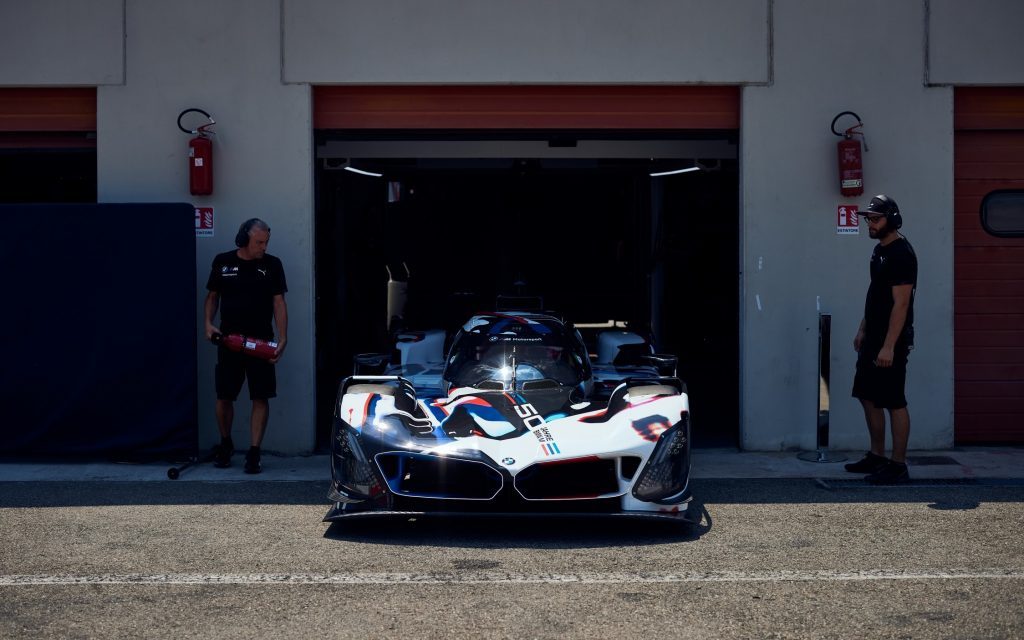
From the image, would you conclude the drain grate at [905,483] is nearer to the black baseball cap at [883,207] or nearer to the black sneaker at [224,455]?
the black baseball cap at [883,207]

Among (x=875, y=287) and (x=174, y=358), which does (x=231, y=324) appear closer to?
(x=174, y=358)

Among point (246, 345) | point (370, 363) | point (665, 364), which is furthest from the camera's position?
point (246, 345)

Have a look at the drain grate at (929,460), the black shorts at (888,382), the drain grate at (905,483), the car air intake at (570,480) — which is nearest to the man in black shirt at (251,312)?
the car air intake at (570,480)

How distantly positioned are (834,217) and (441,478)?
4507mm

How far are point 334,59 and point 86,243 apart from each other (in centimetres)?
234

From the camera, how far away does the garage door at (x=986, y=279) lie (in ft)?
30.1

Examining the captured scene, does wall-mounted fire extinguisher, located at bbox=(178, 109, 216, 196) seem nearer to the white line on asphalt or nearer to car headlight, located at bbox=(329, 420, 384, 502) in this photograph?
car headlight, located at bbox=(329, 420, 384, 502)

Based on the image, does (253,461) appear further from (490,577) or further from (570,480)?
(490,577)

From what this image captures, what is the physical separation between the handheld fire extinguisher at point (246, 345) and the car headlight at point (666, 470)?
3.22 meters

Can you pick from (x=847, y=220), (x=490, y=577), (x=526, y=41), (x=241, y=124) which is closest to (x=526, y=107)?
(x=526, y=41)

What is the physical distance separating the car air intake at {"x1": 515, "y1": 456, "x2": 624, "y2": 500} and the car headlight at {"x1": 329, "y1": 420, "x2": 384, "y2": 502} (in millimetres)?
777

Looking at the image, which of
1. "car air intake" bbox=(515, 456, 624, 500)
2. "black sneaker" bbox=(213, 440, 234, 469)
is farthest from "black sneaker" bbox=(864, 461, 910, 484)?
"black sneaker" bbox=(213, 440, 234, 469)

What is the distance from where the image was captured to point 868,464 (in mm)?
7883

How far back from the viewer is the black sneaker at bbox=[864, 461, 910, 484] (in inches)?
298
